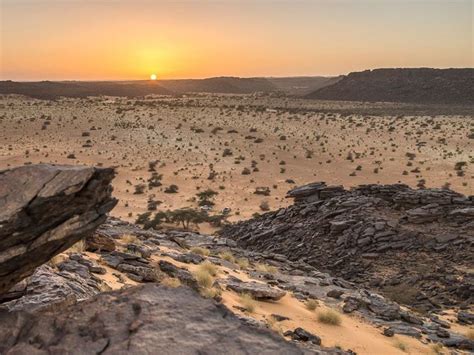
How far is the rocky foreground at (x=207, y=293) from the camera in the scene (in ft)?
20.7

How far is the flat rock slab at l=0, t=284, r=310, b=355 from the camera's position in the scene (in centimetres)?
604

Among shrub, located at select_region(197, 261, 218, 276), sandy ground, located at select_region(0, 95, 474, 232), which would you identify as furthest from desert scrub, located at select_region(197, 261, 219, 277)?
sandy ground, located at select_region(0, 95, 474, 232)

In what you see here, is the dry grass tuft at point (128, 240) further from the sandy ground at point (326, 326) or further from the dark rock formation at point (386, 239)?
the dark rock formation at point (386, 239)

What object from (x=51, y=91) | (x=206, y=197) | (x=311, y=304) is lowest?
(x=206, y=197)

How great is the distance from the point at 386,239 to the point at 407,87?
10941cm

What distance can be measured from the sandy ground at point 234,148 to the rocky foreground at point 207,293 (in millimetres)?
8125

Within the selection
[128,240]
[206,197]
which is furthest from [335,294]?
[206,197]

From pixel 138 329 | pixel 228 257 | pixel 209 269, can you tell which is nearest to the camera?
pixel 138 329

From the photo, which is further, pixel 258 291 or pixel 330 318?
pixel 258 291

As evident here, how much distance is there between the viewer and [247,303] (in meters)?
11.7

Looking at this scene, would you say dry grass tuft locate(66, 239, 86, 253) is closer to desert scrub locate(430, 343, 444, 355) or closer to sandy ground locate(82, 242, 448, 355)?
sandy ground locate(82, 242, 448, 355)

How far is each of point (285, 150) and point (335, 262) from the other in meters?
28.6

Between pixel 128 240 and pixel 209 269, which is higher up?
pixel 128 240

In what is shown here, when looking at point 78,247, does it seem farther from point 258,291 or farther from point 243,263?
point 243,263
